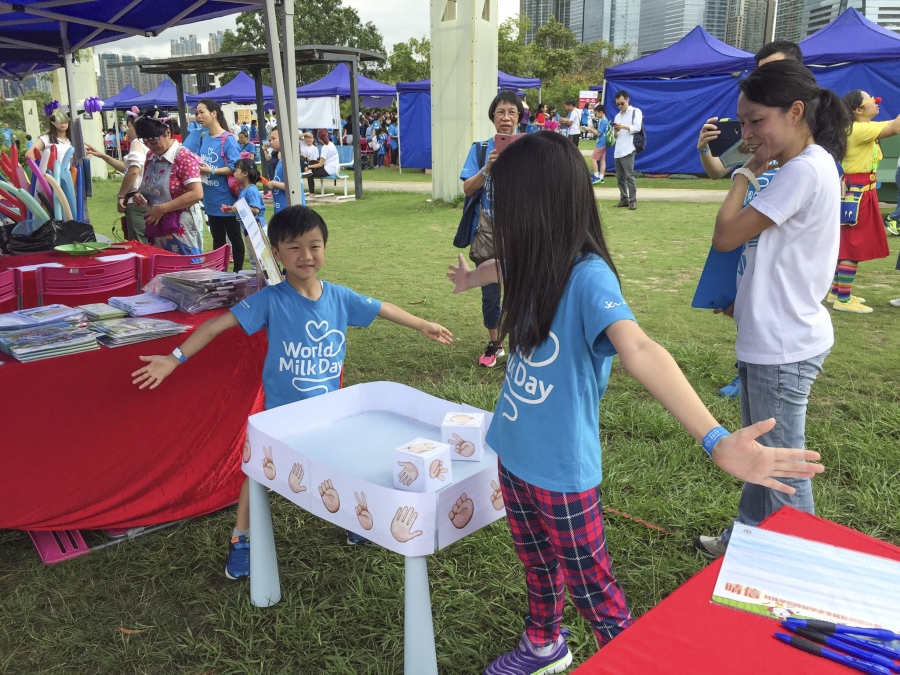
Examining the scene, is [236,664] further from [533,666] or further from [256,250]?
[256,250]

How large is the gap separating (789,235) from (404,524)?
1.37 metres

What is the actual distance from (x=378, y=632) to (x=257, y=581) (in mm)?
441

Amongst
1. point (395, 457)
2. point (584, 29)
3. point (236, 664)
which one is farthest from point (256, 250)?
point (584, 29)

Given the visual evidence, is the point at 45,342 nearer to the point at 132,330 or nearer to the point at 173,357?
the point at 132,330

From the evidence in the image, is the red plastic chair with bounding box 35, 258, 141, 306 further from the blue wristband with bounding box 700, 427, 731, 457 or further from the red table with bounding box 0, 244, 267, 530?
the blue wristband with bounding box 700, 427, 731, 457

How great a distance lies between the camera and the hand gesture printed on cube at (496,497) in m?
1.73

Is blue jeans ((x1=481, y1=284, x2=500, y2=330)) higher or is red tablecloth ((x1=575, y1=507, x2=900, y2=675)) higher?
red tablecloth ((x1=575, y1=507, x2=900, y2=675))

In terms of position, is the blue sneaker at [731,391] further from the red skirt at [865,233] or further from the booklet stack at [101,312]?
the booklet stack at [101,312]

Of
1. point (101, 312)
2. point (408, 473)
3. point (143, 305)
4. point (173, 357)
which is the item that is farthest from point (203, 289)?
point (408, 473)

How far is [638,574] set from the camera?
2.48m

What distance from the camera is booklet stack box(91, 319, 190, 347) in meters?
2.57

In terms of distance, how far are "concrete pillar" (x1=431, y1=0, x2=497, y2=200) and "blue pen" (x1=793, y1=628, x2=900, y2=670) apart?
10648mm

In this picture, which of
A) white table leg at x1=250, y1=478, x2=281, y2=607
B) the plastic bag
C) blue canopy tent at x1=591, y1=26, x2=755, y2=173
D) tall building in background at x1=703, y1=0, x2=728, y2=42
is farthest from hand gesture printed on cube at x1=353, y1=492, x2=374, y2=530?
tall building in background at x1=703, y1=0, x2=728, y2=42

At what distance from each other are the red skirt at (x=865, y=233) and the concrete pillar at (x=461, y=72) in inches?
254
